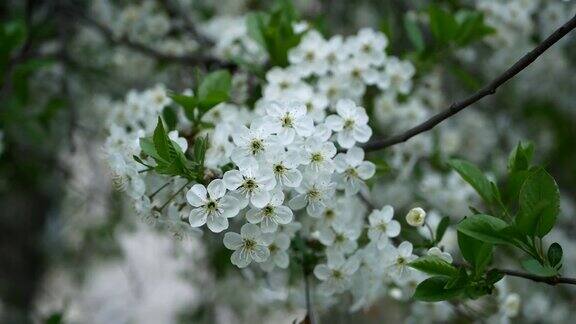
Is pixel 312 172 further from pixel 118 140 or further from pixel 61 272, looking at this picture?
pixel 61 272

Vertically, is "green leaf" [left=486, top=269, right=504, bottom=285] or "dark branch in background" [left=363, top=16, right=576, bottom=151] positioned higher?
"dark branch in background" [left=363, top=16, right=576, bottom=151]

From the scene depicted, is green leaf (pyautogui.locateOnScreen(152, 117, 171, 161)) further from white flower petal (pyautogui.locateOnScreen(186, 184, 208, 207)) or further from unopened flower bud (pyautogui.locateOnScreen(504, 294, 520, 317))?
unopened flower bud (pyautogui.locateOnScreen(504, 294, 520, 317))

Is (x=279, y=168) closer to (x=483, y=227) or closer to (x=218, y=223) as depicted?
(x=218, y=223)

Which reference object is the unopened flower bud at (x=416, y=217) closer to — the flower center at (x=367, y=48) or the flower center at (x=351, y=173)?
the flower center at (x=351, y=173)

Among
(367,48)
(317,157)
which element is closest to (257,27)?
(367,48)

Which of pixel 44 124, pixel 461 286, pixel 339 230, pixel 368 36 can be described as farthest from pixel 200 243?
pixel 461 286

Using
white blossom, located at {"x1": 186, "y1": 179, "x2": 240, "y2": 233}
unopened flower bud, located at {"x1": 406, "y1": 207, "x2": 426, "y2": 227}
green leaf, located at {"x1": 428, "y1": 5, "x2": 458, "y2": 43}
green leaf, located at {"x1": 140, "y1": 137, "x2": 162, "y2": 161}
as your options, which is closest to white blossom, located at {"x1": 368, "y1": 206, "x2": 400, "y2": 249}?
unopened flower bud, located at {"x1": 406, "y1": 207, "x2": 426, "y2": 227}
